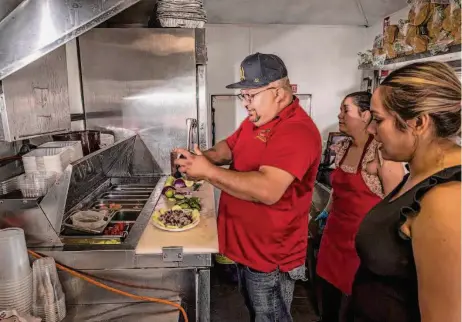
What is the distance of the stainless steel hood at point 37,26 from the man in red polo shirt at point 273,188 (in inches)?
28.2

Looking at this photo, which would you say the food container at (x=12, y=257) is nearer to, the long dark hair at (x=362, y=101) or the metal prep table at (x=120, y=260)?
the metal prep table at (x=120, y=260)

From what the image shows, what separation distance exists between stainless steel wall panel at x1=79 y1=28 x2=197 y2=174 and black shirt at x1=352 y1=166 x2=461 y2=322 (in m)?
2.11

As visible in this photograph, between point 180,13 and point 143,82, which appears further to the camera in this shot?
point 143,82

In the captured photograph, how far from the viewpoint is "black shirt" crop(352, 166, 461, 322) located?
0.81 metres

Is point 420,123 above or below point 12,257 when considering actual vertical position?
above

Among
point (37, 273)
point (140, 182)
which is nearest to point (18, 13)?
point (37, 273)

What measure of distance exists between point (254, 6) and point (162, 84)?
1246 millimetres

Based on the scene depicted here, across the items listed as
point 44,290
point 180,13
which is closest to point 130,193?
point 44,290

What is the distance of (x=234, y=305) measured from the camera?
2863 millimetres

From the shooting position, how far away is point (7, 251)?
4.35 feet

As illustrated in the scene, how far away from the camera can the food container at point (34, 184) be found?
4.98ft

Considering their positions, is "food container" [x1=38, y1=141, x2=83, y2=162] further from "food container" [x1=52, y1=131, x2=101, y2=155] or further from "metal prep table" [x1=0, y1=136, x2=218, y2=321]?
"metal prep table" [x1=0, y1=136, x2=218, y2=321]

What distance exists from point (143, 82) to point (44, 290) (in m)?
1.82

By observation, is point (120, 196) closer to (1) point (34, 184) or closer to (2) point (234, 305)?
(1) point (34, 184)
